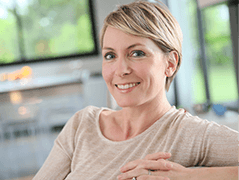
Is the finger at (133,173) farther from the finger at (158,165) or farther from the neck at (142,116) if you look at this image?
the neck at (142,116)

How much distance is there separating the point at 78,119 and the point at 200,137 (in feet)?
1.75

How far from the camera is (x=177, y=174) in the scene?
735 mm

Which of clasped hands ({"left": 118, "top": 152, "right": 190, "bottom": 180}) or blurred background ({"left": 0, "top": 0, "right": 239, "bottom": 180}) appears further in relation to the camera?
blurred background ({"left": 0, "top": 0, "right": 239, "bottom": 180})

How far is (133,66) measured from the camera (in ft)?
2.88

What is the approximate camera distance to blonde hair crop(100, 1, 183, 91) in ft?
2.84

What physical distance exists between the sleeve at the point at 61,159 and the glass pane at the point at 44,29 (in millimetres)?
3986

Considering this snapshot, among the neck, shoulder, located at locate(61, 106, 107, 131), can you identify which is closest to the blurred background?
shoulder, located at locate(61, 106, 107, 131)

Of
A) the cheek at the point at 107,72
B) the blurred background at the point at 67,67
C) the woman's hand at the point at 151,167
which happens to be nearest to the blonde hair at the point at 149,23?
the cheek at the point at 107,72

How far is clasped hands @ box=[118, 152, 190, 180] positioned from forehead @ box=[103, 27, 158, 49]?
0.36m

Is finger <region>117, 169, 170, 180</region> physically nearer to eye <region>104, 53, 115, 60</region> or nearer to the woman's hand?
the woman's hand

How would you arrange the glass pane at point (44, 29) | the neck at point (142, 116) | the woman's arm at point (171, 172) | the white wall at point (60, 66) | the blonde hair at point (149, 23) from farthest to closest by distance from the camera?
the white wall at point (60, 66) < the glass pane at point (44, 29) < the neck at point (142, 116) < the blonde hair at point (149, 23) < the woman's arm at point (171, 172)

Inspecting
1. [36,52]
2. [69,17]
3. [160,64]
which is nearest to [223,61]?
[160,64]

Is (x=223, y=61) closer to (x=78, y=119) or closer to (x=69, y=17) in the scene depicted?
(x=78, y=119)

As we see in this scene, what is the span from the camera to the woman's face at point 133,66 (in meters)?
0.87
